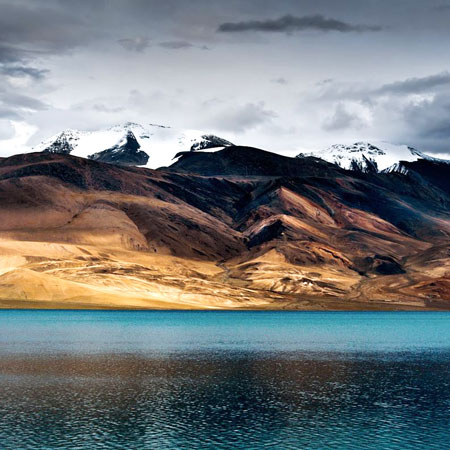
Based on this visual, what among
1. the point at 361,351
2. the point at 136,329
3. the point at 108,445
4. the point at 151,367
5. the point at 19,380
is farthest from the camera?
the point at 136,329

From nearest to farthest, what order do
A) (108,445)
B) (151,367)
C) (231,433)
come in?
(108,445)
(231,433)
(151,367)

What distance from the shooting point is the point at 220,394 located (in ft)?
254

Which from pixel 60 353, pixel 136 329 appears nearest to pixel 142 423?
pixel 60 353

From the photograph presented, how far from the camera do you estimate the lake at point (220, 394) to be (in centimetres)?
5662

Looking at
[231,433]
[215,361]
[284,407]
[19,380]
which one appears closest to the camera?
[231,433]

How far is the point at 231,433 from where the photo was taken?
58062mm

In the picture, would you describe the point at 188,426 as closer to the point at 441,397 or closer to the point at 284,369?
the point at 441,397

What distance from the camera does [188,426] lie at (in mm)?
60688

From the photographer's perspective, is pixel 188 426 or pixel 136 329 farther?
pixel 136 329

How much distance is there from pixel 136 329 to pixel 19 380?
88924mm

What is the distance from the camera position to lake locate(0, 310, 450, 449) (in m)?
56.6

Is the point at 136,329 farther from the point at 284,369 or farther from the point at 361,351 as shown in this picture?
the point at 284,369

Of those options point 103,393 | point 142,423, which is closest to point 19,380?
point 103,393

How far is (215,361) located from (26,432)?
5249 centimetres
